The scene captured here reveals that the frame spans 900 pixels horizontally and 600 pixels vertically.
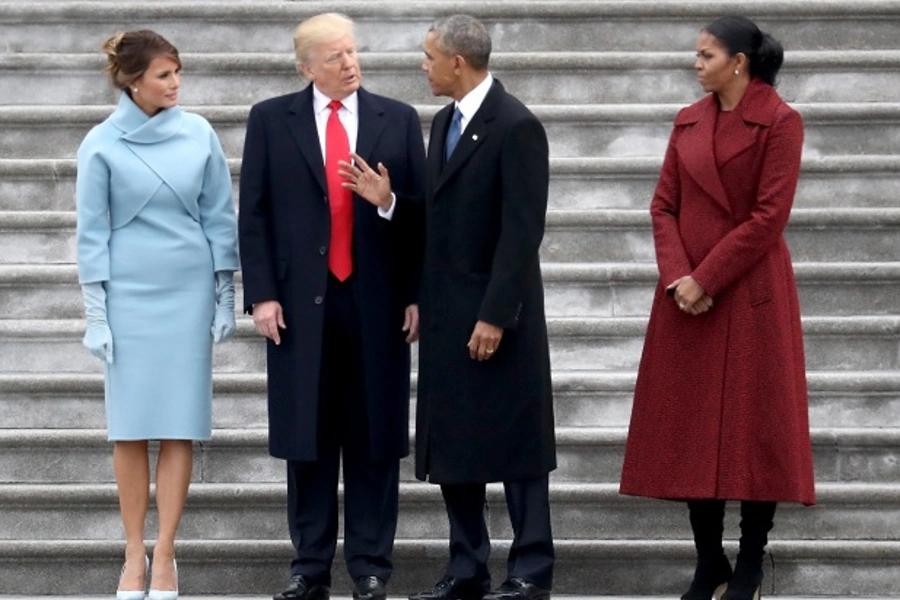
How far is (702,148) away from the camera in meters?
6.52

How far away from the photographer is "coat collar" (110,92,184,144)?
6578mm

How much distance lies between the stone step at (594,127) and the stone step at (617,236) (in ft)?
1.33

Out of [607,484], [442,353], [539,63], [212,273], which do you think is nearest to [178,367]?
[212,273]

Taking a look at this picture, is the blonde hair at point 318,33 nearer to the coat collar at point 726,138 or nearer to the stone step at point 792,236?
the coat collar at point 726,138

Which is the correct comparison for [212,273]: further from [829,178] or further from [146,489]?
[829,178]

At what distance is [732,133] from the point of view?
21.4ft

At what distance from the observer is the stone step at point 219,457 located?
7348mm

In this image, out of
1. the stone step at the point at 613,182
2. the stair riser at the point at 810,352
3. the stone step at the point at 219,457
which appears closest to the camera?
the stone step at the point at 219,457

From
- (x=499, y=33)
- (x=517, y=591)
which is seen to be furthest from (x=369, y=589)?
(x=499, y=33)

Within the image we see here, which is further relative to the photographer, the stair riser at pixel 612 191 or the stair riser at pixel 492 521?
the stair riser at pixel 612 191

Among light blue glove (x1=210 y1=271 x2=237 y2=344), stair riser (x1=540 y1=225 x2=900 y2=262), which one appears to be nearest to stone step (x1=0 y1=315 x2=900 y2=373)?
stair riser (x1=540 y1=225 x2=900 y2=262)

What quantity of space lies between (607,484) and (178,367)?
160 cm

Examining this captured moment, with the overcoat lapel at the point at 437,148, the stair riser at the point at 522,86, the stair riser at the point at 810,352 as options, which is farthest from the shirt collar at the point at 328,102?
the stair riser at the point at 522,86

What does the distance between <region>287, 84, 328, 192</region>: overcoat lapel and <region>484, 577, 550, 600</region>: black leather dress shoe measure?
1.33 m
